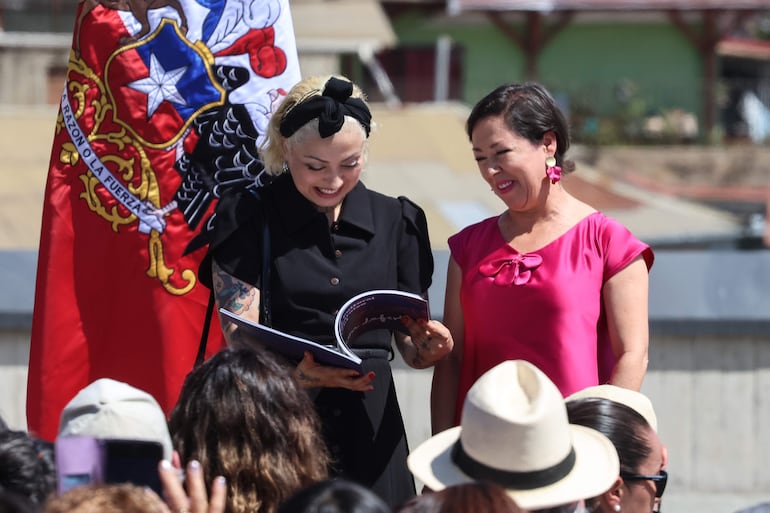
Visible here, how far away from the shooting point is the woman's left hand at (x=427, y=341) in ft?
10.3

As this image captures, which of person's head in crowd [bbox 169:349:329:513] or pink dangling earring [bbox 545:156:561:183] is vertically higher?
pink dangling earring [bbox 545:156:561:183]

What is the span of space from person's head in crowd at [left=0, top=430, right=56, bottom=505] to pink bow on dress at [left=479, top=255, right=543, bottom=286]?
Answer: 1370 millimetres

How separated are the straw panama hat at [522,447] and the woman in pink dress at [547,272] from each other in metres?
0.74

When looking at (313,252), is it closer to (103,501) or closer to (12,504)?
(103,501)

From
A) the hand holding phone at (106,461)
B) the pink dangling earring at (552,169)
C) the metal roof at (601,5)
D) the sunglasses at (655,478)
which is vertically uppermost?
the metal roof at (601,5)

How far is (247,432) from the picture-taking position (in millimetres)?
2543

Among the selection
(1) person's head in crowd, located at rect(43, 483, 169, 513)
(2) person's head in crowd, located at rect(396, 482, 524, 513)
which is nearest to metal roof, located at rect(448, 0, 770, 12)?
(2) person's head in crowd, located at rect(396, 482, 524, 513)

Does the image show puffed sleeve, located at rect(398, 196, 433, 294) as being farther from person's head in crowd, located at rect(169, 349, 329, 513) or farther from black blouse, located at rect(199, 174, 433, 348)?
person's head in crowd, located at rect(169, 349, 329, 513)

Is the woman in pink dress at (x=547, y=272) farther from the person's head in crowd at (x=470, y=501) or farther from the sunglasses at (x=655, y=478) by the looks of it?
the person's head in crowd at (x=470, y=501)

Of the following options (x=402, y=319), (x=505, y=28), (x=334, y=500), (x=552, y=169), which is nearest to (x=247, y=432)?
(x=334, y=500)

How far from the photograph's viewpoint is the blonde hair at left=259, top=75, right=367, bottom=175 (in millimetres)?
3084

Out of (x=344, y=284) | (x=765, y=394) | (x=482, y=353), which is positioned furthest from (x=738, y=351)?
(x=344, y=284)

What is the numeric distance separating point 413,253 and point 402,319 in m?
0.26

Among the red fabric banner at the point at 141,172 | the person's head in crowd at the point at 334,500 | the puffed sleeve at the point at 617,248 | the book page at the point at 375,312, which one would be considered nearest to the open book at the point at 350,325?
the book page at the point at 375,312
